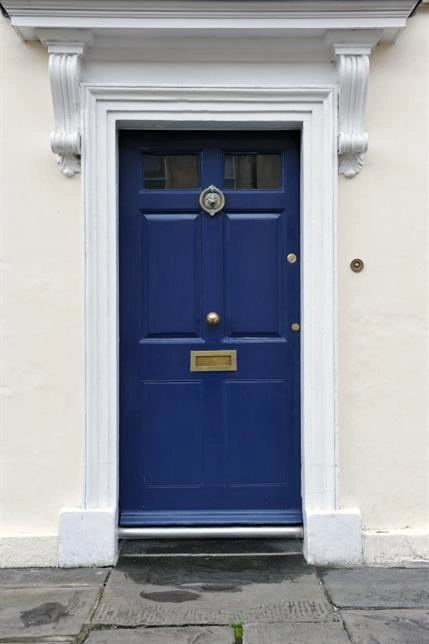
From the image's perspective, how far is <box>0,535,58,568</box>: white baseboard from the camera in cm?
431

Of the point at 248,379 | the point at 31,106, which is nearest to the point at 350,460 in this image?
the point at 248,379

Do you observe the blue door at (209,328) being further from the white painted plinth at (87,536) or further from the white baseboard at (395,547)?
the white baseboard at (395,547)

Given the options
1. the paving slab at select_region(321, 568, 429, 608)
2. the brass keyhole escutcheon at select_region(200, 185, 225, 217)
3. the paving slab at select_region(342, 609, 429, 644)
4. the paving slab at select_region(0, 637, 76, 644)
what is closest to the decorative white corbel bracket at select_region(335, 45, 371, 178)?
the brass keyhole escutcheon at select_region(200, 185, 225, 217)

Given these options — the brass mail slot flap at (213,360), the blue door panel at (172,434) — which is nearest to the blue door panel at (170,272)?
the brass mail slot flap at (213,360)

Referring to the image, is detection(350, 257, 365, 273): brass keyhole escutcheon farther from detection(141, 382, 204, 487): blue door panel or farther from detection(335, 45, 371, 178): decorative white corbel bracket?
detection(141, 382, 204, 487): blue door panel

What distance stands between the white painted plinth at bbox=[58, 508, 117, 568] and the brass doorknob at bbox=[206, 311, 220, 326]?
3.96ft

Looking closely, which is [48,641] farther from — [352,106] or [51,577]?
[352,106]

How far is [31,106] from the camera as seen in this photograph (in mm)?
4309

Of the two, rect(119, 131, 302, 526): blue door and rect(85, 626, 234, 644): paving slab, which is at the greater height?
rect(119, 131, 302, 526): blue door

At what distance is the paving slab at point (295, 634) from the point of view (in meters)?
3.44

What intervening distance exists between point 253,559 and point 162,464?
2.48ft

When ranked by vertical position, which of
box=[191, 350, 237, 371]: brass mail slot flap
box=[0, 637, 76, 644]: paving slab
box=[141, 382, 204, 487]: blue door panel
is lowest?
box=[0, 637, 76, 644]: paving slab

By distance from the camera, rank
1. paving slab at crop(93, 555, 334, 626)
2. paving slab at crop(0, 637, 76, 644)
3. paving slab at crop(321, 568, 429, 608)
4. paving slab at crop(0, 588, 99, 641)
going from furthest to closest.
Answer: paving slab at crop(321, 568, 429, 608) → paving slab at crop(93, 555, 334, 626) → paving slab at crop(0, 588, 99, 641) → paving slab at crop(0, 637, 76, 644)

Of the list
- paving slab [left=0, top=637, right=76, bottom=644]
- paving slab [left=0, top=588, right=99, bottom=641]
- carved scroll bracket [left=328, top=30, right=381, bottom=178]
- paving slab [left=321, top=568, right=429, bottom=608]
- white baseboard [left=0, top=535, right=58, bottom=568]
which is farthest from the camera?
white baseboard [left=0, top=535, right=58, bottom=568]
